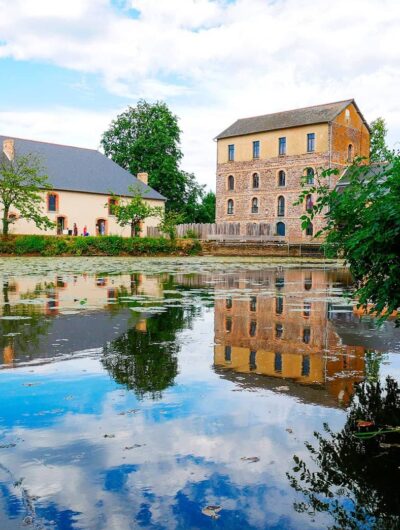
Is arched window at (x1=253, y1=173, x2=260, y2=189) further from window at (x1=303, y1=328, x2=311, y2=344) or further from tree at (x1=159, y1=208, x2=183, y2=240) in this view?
window at (x1=303, y1=328, x2=311, y2=344)

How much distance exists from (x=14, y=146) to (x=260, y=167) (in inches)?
979

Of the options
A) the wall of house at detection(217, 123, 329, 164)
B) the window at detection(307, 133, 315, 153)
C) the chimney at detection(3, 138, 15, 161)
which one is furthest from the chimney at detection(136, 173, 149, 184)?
the window at detection(307, 133, 315, 153)

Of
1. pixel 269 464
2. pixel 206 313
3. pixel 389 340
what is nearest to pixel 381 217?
pixel 269 464

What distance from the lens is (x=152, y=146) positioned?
70.1 meters

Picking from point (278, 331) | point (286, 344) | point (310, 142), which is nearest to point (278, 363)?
point (286, 344)

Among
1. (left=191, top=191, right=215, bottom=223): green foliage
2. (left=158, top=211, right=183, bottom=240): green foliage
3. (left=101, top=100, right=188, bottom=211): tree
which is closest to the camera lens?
(left=158, top=211, right=183, bottom=240): green foliage

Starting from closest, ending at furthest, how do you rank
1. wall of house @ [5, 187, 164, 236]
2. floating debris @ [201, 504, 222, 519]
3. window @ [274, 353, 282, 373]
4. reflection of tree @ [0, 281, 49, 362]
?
floating debris @ [201, 504, 222, 519], window @ [274, 353, 282, 373], reflection of tree @ [0, 281, 49, 362], wall of house @ [5, 187, 164, 236]

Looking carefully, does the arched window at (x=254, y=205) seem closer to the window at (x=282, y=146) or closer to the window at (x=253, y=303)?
the window at (x=282, y=146)

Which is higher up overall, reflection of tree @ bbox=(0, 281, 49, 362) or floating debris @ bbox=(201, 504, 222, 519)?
reflection of tree @ bbox=(0, 281, 49, 362)

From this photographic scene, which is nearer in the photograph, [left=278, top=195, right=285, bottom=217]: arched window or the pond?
the pond

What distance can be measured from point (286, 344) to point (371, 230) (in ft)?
10.3

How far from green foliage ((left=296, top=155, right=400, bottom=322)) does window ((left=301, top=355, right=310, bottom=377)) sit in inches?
42.9

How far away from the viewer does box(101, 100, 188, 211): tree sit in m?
70.1

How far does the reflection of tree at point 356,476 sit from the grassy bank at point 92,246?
3563cm
